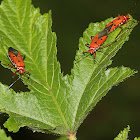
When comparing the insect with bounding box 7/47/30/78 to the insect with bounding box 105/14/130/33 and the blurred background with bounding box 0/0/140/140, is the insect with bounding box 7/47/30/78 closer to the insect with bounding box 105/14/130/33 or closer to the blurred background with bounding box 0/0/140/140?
the insect with bounding box 105/14/130/33

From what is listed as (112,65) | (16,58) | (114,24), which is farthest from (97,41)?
(112,65)

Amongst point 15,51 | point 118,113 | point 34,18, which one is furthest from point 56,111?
point 118,113

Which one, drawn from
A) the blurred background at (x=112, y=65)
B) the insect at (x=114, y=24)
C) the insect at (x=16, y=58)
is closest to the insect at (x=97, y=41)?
the insect at (x=114, y=24)

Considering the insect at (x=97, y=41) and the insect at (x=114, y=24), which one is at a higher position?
the insect at (x=114, y=24)

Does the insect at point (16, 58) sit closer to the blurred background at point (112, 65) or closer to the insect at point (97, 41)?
the insect at point (97, 41)

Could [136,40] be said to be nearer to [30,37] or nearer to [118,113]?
[118,113]

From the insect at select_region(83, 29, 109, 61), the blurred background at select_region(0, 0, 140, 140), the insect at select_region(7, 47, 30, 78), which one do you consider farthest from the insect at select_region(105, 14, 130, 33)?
the blurred background at select_region(0, 0, 140, 140)

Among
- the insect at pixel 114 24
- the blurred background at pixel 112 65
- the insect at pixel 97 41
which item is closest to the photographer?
the insect at pixel 97 41

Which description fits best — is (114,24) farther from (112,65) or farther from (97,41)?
(112,65)
